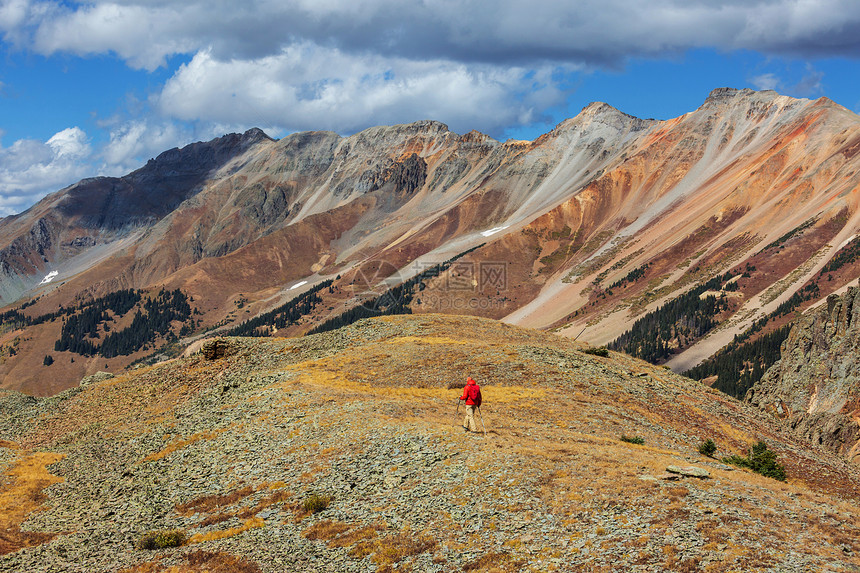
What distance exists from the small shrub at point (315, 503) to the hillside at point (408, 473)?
364 mm

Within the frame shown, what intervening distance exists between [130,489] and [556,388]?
25501 mm

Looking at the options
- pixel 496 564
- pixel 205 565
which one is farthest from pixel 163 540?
pixel 496 564

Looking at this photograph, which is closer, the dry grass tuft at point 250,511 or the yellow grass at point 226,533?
the yellow grass at point 226,533

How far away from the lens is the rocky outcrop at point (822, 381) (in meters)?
51.4

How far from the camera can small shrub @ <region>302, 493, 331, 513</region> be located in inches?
959

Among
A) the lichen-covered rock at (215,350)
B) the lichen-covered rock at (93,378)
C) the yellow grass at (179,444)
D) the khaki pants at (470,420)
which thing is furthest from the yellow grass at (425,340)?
the lichen-covered rock at (93,378)

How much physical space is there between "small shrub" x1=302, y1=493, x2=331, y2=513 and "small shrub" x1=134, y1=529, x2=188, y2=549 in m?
4.44

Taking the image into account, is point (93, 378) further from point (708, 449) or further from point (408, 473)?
point (708, 449)

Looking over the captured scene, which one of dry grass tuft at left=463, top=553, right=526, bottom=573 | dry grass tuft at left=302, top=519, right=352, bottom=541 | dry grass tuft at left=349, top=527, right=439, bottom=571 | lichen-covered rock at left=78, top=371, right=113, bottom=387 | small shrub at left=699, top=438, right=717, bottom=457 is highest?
lichen-covered rock at left=78, top=371, right=113, bottom=387

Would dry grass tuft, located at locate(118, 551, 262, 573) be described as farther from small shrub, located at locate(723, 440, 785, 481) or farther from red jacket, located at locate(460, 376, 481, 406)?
small shrub, located at locate(723, 440, 785, 481)

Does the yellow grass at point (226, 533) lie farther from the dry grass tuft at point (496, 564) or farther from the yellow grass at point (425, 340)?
the yellow grass at point (425, 340)

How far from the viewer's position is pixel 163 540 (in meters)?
23.3

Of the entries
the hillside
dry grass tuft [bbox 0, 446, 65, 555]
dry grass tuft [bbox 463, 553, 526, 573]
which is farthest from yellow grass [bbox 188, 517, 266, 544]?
dry grass tuft [bbox 463, 553, 526, 573]

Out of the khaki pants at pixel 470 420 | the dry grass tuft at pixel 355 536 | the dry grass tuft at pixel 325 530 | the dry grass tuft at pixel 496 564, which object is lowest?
the dry grass tuft at pixel 496 564
